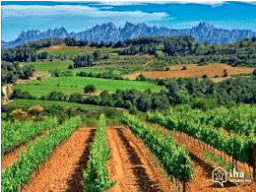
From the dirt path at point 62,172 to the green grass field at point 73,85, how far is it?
61.8 metres

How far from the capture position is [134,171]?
2886 centimetres

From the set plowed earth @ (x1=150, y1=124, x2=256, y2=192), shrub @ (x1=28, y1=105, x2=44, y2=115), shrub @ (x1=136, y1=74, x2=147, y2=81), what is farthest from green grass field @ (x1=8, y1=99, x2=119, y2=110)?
plowed earth @ (x1=150, y1=124, x2=256, y2=192)

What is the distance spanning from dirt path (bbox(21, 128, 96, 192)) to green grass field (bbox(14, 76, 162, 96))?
61.8 metres

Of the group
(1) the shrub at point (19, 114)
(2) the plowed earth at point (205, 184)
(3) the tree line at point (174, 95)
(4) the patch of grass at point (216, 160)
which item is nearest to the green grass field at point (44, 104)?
(3) the tree line at point (174, 95)

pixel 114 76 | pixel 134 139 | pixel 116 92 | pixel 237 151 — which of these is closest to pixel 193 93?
pixel 116 92

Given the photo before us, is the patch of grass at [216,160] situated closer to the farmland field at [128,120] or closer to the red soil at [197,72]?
the farmland field at [128,120]

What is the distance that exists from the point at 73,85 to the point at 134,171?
8236 cm

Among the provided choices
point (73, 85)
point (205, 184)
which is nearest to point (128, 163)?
point (205, 184)

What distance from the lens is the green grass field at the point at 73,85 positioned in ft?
341

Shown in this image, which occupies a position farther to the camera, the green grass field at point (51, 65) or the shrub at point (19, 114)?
the green grass field at point (51, 65)

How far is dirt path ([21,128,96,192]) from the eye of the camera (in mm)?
25016

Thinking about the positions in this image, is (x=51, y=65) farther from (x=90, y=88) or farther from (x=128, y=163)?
(x=128, y=163)

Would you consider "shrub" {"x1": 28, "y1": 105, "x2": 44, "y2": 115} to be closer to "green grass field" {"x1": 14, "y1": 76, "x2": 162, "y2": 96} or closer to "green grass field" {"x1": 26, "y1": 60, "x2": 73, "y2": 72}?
"green grass field" {"x1": 14, "y1": 76, "x2": 162, "y2": 96}

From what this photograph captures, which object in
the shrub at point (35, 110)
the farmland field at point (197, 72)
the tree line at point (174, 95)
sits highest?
the farmland field at point (197, 72)
